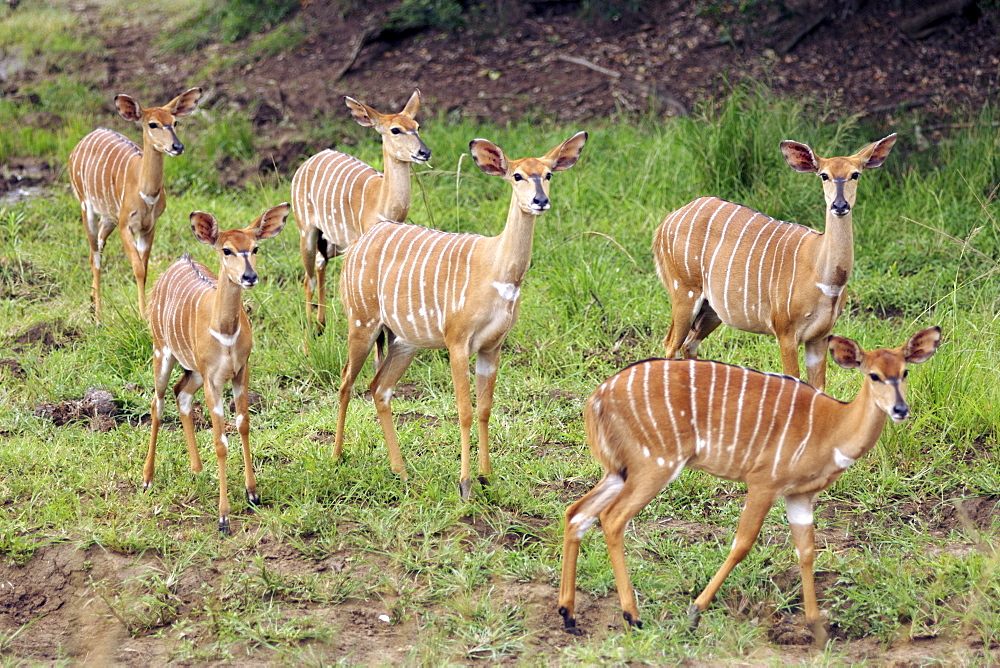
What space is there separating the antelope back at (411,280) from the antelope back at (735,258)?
111cm

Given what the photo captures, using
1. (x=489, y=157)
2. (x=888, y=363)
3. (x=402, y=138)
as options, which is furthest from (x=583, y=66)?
(x=888, y=363)

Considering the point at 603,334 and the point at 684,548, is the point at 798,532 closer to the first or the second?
the point at 684,548

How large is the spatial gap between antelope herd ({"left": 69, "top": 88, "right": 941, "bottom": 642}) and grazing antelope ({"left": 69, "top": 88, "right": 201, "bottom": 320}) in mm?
14

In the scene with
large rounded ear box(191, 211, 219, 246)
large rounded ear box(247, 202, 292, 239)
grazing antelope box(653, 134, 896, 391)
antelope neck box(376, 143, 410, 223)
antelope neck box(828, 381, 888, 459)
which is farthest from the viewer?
antelope neck box(376, 143, 410, 223)

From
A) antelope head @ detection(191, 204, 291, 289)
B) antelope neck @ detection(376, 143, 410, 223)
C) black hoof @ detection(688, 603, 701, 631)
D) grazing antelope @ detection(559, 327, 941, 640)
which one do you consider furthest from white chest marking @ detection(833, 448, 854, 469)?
antelope neck @ detection(376, 143, 410, 223)

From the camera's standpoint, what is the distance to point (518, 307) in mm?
4582

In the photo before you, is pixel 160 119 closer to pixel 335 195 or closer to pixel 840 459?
pixel 335 195

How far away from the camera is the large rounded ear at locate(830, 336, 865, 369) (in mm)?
3607

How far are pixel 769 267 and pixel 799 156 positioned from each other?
1.71 feet

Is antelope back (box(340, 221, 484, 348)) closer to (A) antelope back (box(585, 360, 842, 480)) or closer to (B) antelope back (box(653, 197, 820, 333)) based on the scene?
(A) antelope back (box(585, 360, 842, 480))

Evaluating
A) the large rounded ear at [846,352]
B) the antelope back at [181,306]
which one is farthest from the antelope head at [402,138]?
the large rounded ear at [846,352]

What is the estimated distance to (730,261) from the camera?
505cm

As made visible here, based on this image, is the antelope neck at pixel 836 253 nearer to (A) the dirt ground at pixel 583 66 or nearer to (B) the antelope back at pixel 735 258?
(B) the antelope back at pixel 735 258

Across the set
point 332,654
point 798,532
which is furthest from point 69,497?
point 798,532
